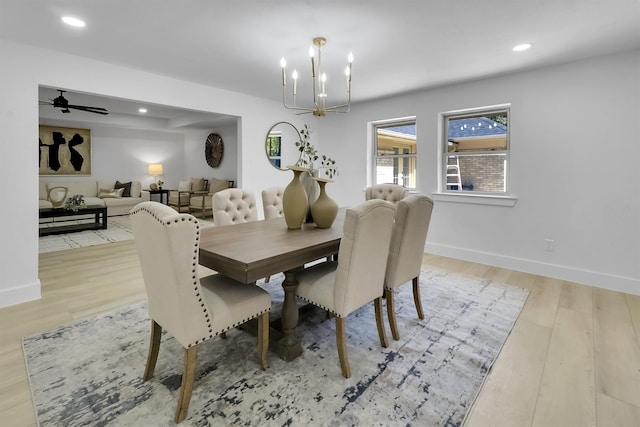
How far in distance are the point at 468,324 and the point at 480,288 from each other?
2.93 feet

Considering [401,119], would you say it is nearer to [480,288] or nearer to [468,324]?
[480,288]

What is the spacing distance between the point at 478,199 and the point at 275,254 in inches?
129

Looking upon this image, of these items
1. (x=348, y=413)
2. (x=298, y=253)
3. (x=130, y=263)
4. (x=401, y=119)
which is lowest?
(x=348, y=413)

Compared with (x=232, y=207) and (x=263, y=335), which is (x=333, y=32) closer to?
(x=232, y=207)

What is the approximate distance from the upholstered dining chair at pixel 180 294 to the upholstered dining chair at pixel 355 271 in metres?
0.40

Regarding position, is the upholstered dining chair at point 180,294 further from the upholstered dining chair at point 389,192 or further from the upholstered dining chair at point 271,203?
the upholstered dining chair at point 389,192

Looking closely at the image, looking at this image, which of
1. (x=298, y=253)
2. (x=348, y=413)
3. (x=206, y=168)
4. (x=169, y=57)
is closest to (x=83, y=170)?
(x=206, y=168)

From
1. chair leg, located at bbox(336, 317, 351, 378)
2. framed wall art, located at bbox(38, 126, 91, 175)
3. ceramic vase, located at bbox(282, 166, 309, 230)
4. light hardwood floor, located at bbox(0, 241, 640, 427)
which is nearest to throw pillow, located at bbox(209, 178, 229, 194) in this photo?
framed wall art, located at bbox(38, 126, 91, 175)

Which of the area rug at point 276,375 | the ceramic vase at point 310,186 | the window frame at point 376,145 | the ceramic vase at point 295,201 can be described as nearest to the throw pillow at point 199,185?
the window frame at point 376,145

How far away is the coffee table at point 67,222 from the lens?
5406 mm

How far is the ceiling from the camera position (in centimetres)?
218

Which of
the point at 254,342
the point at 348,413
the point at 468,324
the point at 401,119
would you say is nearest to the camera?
the point at 348,413

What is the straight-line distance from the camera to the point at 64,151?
24.0ft

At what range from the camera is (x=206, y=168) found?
9039 mm
